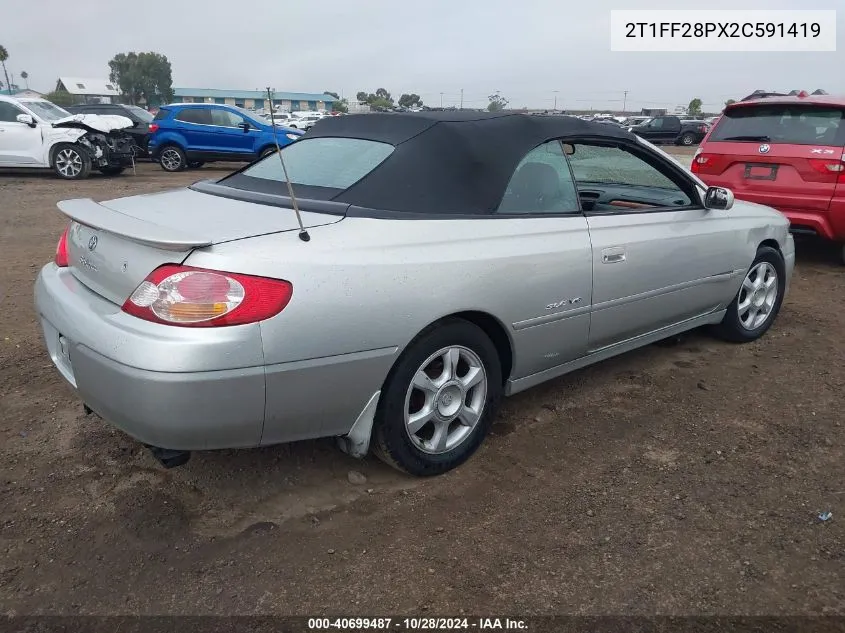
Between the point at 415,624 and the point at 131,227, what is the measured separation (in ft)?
5.38

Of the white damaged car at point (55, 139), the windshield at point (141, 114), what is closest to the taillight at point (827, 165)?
the white damaged car at point (55, 139)

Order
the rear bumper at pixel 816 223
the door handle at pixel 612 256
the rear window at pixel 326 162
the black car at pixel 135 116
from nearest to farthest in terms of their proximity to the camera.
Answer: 1. the rear window at pixel 326 162
2. the door handle at pixel 612 256
3. the rear bumper at pixel 816 223
4. the black car at pixel 135 116

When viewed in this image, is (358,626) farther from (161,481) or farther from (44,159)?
(44,159)

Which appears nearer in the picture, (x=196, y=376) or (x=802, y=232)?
(x=196, y=376)

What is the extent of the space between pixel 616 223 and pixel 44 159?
1260 centimetres

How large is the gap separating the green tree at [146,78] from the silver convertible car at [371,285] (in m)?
105

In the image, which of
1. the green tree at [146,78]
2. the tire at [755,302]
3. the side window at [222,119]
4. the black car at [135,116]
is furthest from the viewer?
the green tree at [146,78]

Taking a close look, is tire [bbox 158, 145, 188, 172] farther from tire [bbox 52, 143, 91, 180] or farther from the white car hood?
tire [bbox 52, 143, 91, 180]

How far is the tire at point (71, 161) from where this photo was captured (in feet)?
41.1

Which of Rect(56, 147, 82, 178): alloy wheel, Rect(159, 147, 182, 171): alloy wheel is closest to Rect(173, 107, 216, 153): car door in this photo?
Rect(159, 147, 182, 171): alloy wheel

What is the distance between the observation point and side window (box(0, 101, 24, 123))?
12.3 m

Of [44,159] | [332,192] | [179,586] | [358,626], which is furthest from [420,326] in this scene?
[44,159]

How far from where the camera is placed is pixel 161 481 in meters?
2.73

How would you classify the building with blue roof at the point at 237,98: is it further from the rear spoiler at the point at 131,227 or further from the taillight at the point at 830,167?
the taillight at the point at 830,167
